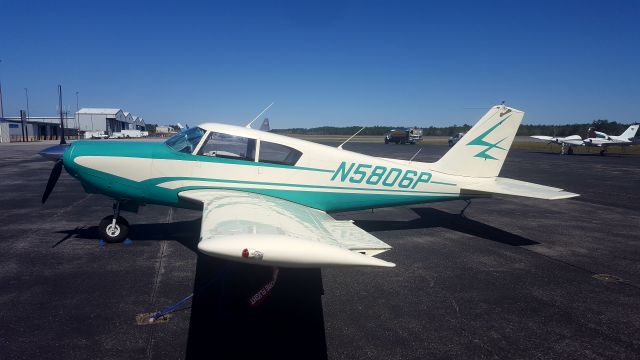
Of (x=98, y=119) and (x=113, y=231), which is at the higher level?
(x=98, y=119)

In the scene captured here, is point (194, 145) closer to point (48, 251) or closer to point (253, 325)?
point (48, 251)

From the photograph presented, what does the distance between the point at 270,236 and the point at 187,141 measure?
3.99 meters

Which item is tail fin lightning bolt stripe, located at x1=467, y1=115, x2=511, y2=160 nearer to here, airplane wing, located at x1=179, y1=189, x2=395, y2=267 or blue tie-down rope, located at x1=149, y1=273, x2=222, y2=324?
airplane wing, located at x1=179, y1=189, x2=395, y2=267

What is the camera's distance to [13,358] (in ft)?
11.2

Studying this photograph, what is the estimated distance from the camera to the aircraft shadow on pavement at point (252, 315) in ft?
12.2

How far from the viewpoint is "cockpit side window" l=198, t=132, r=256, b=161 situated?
648 centimetres

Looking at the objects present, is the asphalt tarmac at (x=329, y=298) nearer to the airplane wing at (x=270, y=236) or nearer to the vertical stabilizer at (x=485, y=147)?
the airplane wing at (x=270, y=236)

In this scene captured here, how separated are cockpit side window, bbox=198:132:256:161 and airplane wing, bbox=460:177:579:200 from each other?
4.72 meters

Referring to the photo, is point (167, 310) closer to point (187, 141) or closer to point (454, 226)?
point (187, 141)

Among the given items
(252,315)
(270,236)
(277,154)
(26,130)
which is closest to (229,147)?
(277,154)

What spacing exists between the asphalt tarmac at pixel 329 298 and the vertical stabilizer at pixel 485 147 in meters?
1.58

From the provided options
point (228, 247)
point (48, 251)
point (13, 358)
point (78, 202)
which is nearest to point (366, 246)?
point (228, 247)

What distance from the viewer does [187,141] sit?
21.5ft

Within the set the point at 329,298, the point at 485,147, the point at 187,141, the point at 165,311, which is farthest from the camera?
the point at 485,147
